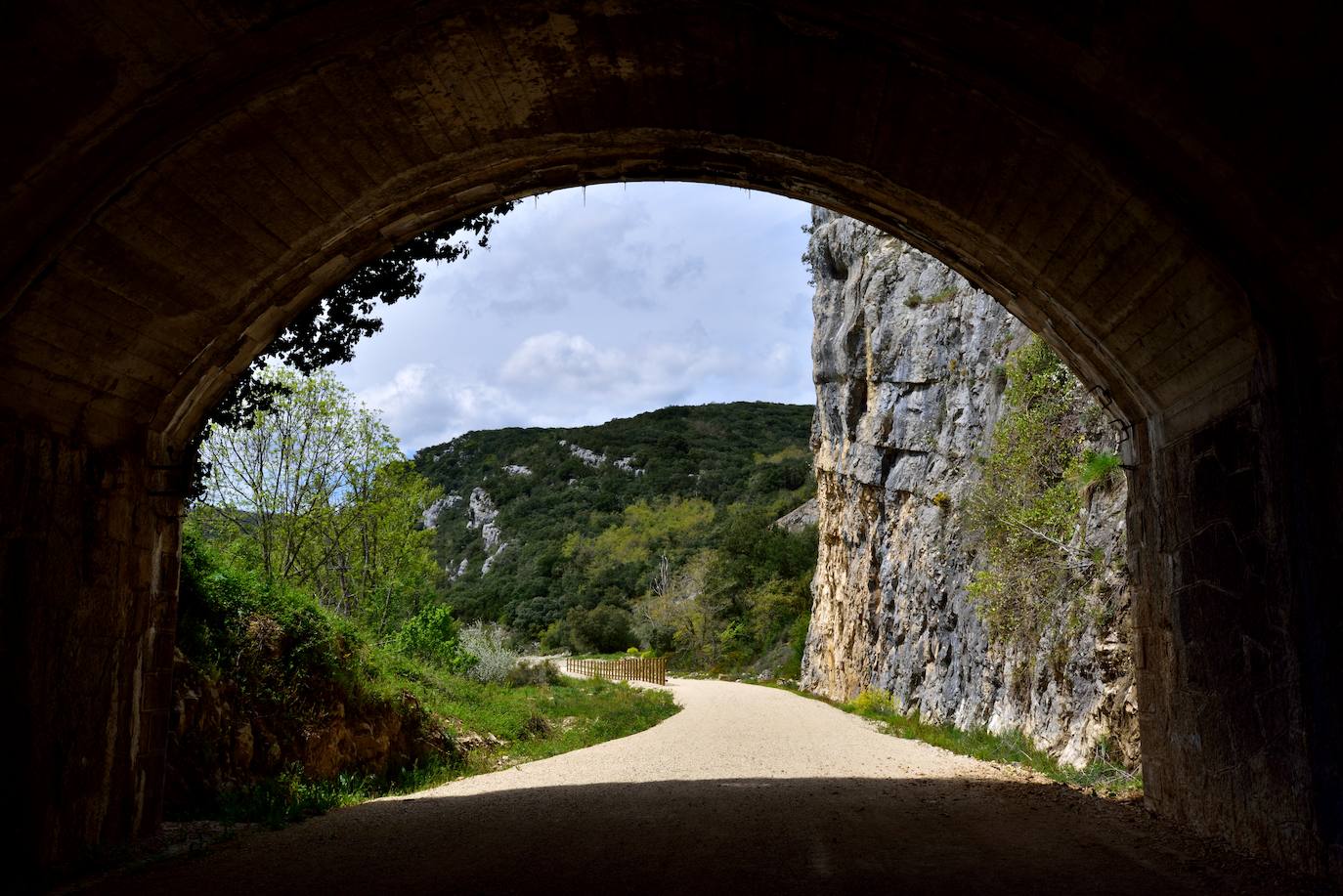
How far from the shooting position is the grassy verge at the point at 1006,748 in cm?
968

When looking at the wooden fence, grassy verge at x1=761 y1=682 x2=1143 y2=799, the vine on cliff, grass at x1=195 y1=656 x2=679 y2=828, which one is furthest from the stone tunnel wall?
the wooden fence

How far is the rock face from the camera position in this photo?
38.2ft

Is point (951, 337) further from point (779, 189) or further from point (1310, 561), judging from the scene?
point (1310, 561)

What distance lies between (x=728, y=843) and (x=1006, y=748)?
26.2ft

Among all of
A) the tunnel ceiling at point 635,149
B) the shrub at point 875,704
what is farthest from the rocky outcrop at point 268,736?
the shrub at point 875,704

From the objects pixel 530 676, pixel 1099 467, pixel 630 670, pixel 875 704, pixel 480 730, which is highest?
pixel 1099 467

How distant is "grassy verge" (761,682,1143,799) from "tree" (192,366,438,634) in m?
12.4

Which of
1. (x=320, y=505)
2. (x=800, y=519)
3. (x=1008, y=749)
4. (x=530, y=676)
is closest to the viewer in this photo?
(x=1008, y=749)

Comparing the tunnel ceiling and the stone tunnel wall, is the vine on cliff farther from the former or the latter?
the stone tunnel wall

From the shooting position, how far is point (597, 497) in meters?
83.8

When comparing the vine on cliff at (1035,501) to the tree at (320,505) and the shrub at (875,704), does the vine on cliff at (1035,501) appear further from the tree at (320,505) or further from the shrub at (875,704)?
the tree at (320,505)

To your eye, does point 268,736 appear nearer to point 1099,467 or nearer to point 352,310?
point 352,310

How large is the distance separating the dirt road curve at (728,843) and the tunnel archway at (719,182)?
0.83 metres

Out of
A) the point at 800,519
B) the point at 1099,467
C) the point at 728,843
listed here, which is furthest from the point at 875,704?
the point at 800,519
